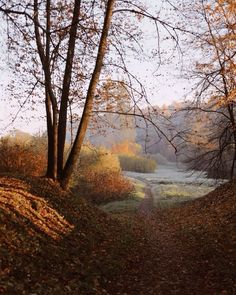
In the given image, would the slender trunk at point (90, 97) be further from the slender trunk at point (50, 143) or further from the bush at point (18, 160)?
the bush at point (18, 160)

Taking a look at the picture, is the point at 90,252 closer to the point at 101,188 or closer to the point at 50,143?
the point at 50,143

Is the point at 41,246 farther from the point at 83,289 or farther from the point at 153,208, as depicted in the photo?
the point at 153,208

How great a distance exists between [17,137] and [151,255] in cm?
1944

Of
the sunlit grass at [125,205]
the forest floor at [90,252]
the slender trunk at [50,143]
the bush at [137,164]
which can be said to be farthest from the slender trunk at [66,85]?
the bush at [137,164]

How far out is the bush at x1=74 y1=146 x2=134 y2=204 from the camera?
111 ft

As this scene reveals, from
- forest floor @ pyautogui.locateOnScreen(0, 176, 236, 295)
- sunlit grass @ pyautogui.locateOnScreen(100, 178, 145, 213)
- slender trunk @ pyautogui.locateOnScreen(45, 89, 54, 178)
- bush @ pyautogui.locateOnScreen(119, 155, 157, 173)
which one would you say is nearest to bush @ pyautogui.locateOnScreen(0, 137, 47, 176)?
sunlit grass @ pyautogui.locateOnScreen(100, 178, 145, 213)

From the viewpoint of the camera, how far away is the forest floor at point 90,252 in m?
7.52

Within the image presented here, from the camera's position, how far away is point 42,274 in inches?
293


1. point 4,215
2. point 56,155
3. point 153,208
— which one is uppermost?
point 56,155

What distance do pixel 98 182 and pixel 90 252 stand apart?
24.6 meters

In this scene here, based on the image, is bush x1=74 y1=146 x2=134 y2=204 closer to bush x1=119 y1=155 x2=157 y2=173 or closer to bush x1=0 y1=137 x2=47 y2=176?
bush x1=0 y1=137 x2=47 y2=176

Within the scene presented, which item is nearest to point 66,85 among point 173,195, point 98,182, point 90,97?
point 90,97

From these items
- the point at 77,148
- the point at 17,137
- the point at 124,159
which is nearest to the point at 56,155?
the point at 77,148

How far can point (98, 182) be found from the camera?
3466 cm
